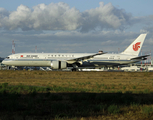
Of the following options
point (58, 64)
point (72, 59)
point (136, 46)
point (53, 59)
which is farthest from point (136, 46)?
point (53, 59)

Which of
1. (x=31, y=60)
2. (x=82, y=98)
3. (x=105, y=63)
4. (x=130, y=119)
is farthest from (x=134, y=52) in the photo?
(x=130, y=119)

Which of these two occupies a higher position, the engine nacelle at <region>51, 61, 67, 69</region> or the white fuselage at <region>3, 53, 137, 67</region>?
the white fuselage at <region>3, 53, 137, 67</region>

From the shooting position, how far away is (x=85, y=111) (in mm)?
8633

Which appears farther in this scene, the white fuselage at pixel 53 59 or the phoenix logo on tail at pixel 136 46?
the phoenix logo on tail at pixel 136 46

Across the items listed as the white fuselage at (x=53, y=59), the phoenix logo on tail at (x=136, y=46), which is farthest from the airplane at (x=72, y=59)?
the phoenix logo on tail at (x=136, y=46)

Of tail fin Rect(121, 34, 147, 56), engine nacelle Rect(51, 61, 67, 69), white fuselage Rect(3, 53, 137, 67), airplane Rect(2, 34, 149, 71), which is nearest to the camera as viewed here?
engine nacelle Rect(51, 61, 67, 69)

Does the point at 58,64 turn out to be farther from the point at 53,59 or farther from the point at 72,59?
the point at 53,59

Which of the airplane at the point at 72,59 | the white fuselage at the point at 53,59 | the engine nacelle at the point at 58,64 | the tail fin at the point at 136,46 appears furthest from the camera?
the tail fin at the point at 136,46

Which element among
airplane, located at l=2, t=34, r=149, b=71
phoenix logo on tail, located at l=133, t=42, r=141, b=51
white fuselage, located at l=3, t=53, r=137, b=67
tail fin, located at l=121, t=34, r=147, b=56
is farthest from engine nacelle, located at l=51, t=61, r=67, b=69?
phoenix logo on tail, located at l=133, t=42, r=141, b=51

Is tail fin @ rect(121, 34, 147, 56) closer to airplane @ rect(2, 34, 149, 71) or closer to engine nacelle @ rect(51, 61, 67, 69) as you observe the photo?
airplane @ rect(2, 34, 149, 71)

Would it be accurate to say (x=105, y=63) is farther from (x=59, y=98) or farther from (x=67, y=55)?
(x=59, y=98)

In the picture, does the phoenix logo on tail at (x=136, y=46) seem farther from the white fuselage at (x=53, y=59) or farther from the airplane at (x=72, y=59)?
the white fuselage at (x=53, y=59)

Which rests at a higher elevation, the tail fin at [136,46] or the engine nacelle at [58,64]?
the tail fin at [136,46]

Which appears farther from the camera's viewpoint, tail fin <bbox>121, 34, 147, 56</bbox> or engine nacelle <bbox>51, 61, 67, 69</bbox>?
tail fin <bbox>121, 34, 147, 56</bbox>
